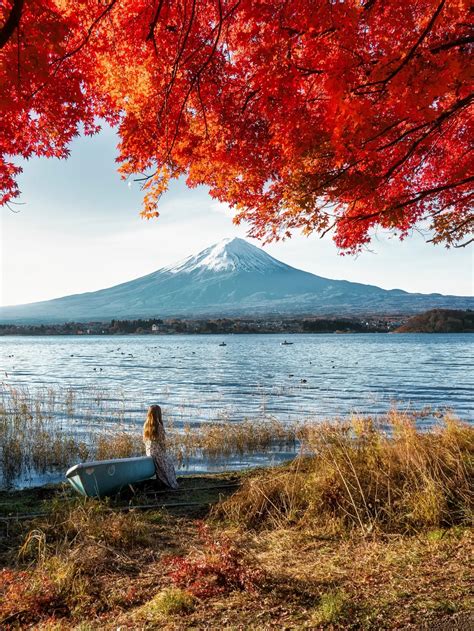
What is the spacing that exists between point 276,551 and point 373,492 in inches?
66.3

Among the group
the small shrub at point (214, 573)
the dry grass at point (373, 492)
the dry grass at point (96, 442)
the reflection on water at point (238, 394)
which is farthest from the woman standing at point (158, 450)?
the small shrub at point (214, 573)

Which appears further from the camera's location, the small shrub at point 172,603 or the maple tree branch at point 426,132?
the maple tree branch at point 426,132

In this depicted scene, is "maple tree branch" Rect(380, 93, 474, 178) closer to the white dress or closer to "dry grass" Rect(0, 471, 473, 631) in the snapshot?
"dry grass" Rect(0, 471, 473, 631)

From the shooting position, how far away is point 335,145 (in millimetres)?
8586

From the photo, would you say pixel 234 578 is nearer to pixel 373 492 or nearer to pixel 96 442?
pixel 373 492

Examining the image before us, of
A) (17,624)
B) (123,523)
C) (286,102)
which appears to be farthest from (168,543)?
(286,102)

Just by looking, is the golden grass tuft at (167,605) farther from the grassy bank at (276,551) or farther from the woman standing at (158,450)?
the woman standing at (158,450)

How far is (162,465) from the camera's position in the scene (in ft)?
34.5

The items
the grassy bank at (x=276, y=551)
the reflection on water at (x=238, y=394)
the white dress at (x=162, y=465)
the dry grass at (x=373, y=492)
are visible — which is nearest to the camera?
the grassy bank at (x=276, y=551)

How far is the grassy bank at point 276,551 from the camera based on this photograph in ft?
14.7

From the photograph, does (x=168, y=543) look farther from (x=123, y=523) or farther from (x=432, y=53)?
(x=432, y=53)

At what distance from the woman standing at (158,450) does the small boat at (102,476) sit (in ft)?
1.85

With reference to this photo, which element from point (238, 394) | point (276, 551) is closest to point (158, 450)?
point (276, 551)

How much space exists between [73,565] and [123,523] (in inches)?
62.5
